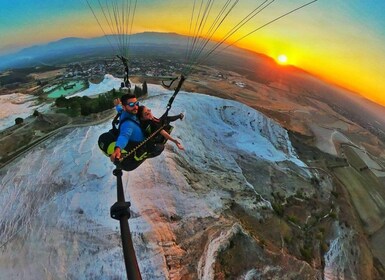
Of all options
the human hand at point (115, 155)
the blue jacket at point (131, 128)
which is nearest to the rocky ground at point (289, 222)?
the blue jacket at point (131, 128)

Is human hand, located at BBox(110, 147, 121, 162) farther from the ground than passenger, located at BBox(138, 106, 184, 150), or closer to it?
farther from the ground

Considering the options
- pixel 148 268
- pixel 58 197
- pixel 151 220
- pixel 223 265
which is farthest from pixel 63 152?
pixel 223 265

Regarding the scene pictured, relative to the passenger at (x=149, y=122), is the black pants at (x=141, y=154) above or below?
below

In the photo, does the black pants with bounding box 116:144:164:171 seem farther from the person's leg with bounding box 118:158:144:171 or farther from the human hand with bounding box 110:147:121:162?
the human hand with bounding box 110:147:121:162

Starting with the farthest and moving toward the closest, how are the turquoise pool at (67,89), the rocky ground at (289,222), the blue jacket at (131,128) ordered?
the turquoise pool at (67,89), the rocky ground at (289,222), the blue jacket at (131,128)

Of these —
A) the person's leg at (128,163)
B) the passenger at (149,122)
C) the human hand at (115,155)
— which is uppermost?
the human hand at (115,155)

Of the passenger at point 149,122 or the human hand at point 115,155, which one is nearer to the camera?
the human hand at point 115,155

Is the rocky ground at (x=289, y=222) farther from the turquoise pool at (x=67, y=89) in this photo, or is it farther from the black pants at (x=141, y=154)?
the turquoise pool at (x=67, y=89)

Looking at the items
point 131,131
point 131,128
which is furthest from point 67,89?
point 131,131

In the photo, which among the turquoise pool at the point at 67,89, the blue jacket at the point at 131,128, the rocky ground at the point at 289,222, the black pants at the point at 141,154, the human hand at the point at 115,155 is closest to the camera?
the human hand at the point at 115,155

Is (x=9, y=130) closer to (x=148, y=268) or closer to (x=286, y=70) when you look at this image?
(x=148, y=268)

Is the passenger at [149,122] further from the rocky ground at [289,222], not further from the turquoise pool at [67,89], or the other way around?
the turquoise pool at [67,89]

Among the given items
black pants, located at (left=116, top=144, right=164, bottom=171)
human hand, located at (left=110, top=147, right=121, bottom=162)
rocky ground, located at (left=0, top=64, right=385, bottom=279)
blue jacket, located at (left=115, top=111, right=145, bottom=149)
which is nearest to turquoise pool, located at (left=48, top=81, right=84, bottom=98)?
rocky ground, located at (left=0, top=64, right=385, bottom=279)
